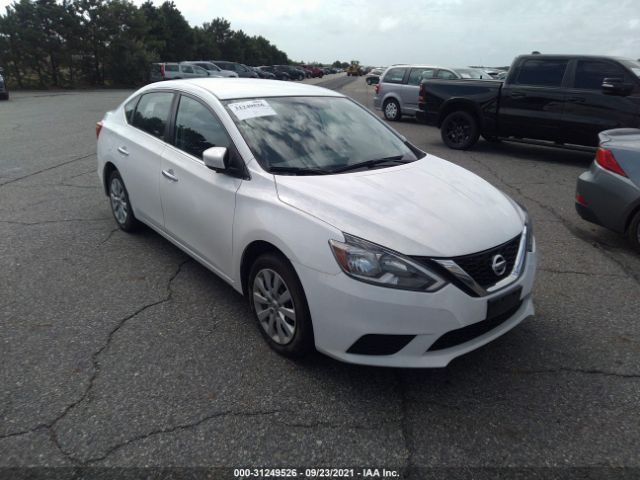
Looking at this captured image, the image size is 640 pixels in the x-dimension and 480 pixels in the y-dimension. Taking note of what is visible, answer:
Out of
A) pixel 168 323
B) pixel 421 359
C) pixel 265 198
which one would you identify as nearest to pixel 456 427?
pixel 421 359

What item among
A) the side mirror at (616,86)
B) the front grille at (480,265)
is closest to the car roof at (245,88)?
the front grille at (480,265)

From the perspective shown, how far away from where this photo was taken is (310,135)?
11.4 ft

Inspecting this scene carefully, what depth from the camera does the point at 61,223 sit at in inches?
211

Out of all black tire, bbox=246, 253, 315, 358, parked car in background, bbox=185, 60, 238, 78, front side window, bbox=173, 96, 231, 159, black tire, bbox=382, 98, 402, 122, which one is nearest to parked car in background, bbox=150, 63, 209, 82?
parked car in background, bbox=185, 60, 238, 78

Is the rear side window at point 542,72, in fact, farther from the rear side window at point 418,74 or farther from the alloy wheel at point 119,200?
the alloy wheel at point 119,200

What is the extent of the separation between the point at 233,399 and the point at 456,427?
1.20 metres

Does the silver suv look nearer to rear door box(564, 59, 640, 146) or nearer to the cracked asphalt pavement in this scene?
rear door box(564, 59, 640, 146)

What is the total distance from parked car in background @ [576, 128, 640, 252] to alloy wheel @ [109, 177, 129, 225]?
465 centimetres

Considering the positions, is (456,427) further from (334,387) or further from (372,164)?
(372,164)

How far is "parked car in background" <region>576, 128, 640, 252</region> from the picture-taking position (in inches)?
179

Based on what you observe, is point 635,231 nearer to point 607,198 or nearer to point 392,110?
point 607,198

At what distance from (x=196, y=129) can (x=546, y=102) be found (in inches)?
295

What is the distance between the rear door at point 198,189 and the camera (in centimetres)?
329

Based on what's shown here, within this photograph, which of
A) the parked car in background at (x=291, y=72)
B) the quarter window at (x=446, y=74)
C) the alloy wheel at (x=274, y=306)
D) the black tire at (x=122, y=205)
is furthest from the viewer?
the parked car in background at (x=291, y=72)
